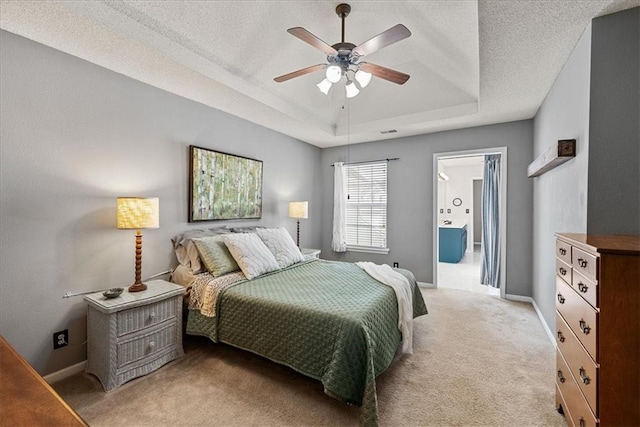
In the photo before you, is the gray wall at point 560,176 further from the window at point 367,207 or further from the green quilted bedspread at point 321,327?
the window at point 367,207

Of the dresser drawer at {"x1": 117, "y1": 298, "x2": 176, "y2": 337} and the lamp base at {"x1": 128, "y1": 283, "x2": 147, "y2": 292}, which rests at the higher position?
the lamp base at {"x1": 128, "y1": 283, "x2": 147, "y2": 292}

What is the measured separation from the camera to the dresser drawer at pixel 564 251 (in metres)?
1.54

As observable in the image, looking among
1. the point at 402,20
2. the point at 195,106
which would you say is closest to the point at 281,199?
the point at 195,106

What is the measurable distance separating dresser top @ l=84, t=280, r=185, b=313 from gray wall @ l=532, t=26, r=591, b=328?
3.06 metres

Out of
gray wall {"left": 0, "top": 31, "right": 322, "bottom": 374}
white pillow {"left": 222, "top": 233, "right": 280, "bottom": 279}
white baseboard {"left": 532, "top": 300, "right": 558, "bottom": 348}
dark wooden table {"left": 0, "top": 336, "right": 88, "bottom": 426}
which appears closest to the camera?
dark wooden table {"left": 0, "top": 336, "right": 88, "bottom": 426}

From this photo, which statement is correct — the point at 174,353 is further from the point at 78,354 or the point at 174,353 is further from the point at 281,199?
the point at 281,199

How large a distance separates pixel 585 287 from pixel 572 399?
0.68 meters

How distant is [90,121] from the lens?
2.32m

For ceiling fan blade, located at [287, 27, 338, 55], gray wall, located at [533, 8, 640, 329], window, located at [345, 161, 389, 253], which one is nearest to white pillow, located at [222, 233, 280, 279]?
ceiling fan blade, located at [287, 27, 338, 55]

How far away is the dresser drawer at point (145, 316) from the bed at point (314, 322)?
0.74 feet

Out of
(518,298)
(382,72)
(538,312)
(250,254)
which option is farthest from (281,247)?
(518,298)

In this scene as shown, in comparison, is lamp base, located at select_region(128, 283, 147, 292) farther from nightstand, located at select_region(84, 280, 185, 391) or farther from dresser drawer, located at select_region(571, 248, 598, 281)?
dresser drawer, located at select_region(571, 248, 598, 281)

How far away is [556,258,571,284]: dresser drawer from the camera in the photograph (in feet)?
5.10

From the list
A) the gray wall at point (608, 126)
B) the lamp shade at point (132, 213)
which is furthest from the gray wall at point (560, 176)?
the lamp shade at point (132, 213)
